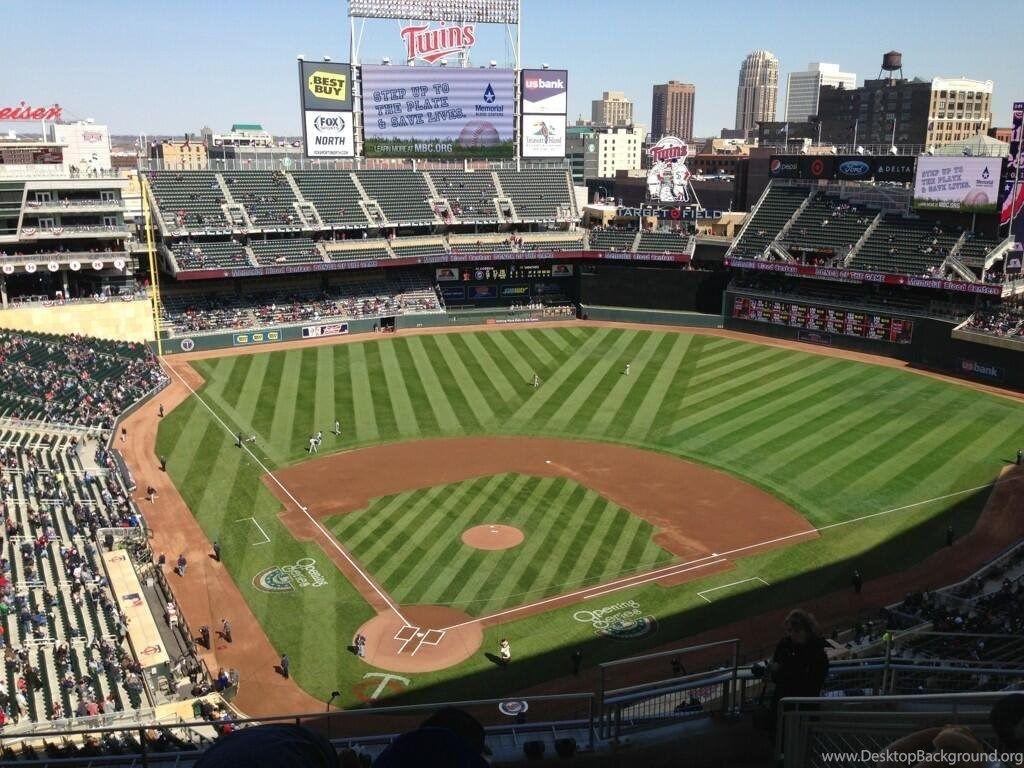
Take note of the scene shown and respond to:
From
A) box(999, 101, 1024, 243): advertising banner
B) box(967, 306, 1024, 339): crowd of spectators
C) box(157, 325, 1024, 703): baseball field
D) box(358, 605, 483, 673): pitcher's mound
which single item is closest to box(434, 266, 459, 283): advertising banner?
box(157, 325, 1024, 703): baseball field

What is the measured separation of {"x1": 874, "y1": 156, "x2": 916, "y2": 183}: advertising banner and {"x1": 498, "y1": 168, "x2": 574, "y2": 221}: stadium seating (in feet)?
87.1

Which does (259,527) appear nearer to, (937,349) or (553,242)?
(937,349)

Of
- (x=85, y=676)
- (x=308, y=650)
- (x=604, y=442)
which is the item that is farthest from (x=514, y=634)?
(x=604, y=442)

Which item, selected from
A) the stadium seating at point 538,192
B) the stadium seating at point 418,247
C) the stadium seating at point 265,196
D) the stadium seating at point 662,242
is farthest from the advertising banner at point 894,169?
the stadium seating at point 265,196

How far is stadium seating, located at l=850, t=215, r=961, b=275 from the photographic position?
55.0m

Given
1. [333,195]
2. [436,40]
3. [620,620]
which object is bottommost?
[620,620]

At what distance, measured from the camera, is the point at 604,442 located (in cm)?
4103

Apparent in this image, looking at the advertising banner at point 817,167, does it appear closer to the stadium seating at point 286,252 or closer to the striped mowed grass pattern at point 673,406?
the striped mowed grass pattern at point 673,406

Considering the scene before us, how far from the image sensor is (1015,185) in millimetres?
51000

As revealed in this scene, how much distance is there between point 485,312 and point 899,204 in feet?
103

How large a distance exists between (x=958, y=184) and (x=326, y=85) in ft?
153

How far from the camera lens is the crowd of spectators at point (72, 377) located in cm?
4022

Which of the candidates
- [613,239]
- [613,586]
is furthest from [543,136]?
[613,586]

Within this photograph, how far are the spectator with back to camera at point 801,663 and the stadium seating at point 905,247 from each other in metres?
52.1
